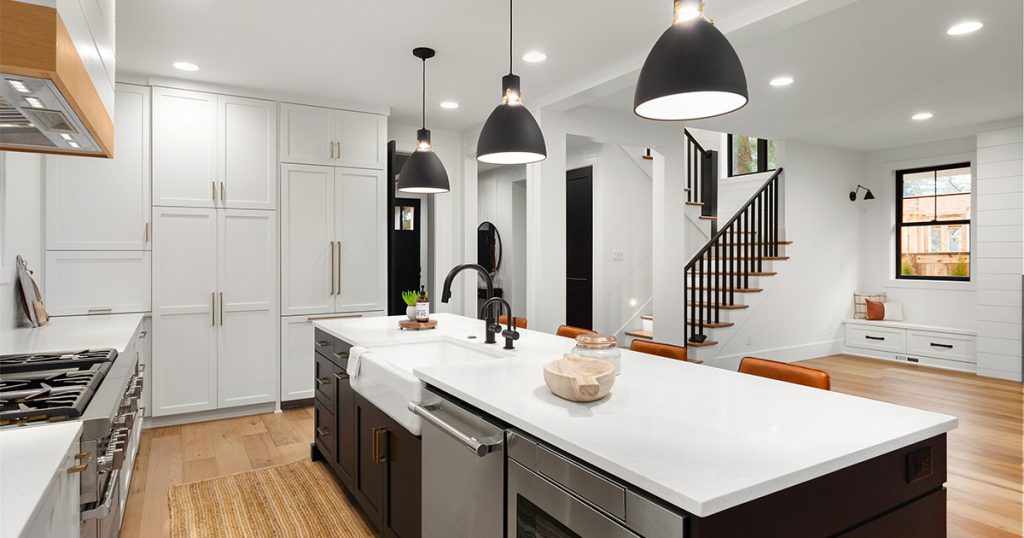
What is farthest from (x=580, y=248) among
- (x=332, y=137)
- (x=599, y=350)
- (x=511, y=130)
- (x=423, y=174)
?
(x=599, y=350)

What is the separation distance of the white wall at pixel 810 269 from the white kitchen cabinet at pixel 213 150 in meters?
5.02

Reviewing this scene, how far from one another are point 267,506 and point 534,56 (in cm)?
310

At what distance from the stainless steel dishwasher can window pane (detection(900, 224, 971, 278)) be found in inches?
295

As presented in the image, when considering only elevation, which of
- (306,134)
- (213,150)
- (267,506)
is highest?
(306,134)

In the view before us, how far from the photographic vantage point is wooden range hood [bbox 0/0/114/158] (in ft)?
3.38

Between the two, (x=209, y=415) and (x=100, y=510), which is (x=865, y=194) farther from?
(x=100, y=510)

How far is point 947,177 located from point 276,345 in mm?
7902

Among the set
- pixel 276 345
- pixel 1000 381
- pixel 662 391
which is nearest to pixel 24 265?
pixel 276 345

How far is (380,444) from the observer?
2.18m

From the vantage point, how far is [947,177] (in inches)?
266

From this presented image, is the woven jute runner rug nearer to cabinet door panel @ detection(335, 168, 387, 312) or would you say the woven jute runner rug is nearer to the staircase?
cabinet door panel @ detection(335, 168, 387, 312)

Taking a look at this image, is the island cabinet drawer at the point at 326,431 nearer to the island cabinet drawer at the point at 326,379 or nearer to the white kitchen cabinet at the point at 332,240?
the island cabinet drawer at the point at 326,379

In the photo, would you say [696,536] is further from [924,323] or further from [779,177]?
[924,323]

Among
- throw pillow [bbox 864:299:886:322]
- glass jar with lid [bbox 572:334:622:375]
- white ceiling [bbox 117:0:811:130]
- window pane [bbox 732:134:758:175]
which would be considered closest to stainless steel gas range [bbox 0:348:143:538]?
glass jar with lid [bbox 572:334:622:375]
